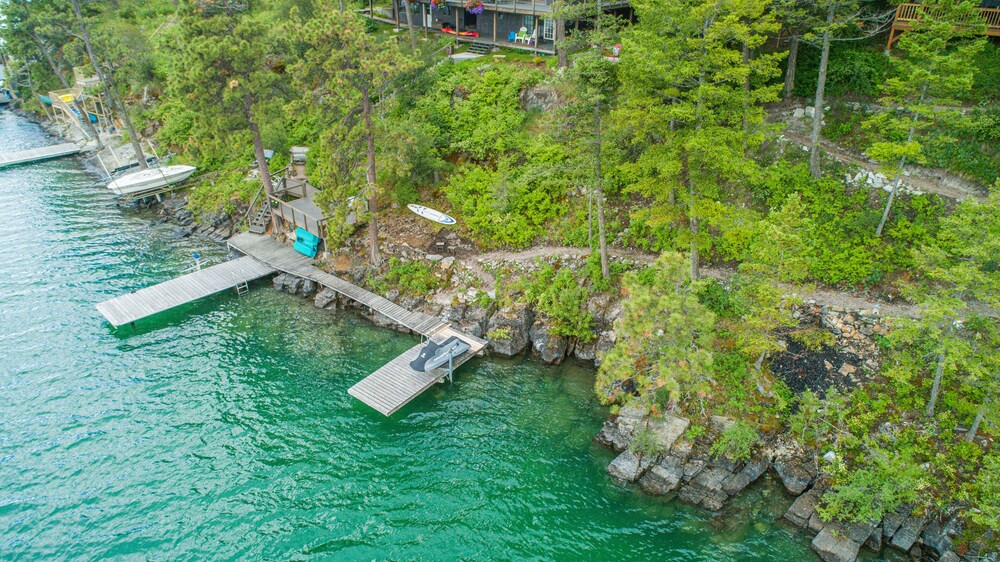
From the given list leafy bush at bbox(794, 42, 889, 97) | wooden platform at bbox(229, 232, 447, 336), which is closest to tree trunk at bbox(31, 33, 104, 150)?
wooden platform at bbox(229, 232, 447, 336)

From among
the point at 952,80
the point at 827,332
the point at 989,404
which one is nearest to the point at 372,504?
the point at 827,332

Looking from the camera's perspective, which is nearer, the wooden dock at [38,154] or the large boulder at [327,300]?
the large boulder at [327,300]

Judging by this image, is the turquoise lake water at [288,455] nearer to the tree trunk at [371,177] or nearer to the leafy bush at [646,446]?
the leafy bush at [646,446]

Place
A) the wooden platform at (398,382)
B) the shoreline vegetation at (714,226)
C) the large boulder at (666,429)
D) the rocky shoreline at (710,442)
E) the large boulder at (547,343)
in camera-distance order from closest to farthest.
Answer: the rocky shoreline at (710,442) < the shoreline vegetation at (714,226) < the large boulder at (666,429) < the wooden platform at (398,382) < the large boulder at (547,343)

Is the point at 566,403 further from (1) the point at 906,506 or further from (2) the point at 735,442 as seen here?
(1) the point at 906,506

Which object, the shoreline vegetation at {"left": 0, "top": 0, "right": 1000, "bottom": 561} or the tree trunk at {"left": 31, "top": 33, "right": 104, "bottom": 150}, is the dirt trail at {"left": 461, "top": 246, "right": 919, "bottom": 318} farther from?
the tree trunk at {"left": 31, "top": 33, "right": 104, "bottom": 150}

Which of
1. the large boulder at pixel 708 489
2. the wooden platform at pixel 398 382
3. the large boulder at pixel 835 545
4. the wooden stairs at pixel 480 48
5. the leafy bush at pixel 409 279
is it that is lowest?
the large boulder at pixel 835 545

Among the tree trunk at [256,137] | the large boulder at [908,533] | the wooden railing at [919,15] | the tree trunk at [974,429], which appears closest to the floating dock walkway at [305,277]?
the tree trunk at [256,137]
